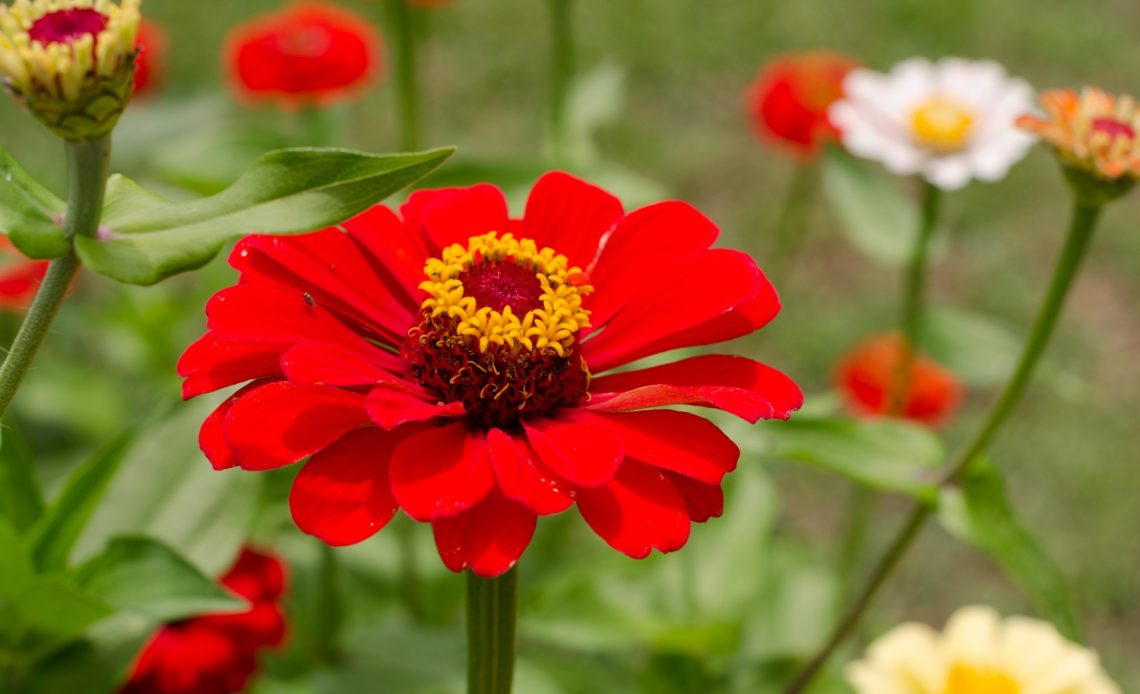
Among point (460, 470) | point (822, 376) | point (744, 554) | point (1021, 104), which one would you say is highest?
point (460, 470)

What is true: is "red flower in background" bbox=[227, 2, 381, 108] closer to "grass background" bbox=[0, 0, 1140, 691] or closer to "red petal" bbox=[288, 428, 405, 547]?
"grass background" bbox=[0, 0, 1140, 691]

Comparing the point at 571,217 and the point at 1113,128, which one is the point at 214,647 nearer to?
the point at 571,217

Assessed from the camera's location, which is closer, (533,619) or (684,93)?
(533,619)

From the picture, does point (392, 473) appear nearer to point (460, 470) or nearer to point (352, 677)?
point (460, 470)

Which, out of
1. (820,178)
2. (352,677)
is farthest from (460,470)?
(820,178)

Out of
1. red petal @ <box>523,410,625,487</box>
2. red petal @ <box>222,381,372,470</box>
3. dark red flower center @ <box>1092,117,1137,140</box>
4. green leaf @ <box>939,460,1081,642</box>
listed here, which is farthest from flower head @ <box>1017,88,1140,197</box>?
red petal @ <box>222,381,372,470</box>
